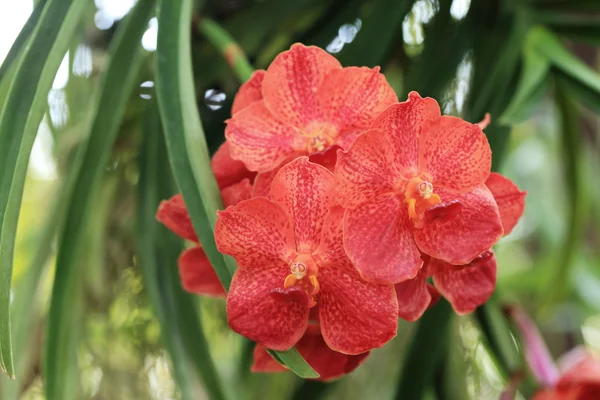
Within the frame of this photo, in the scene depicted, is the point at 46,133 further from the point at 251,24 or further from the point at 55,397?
the point at 55,397

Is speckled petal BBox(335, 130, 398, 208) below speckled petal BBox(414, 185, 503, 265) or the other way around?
the other way around

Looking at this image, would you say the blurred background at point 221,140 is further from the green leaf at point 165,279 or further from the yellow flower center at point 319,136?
the yellow flower center at point 319,136

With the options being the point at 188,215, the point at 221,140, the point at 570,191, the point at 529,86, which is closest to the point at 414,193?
the point at 188,215

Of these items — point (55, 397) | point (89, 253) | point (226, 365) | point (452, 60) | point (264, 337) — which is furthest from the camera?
point (226, 365)

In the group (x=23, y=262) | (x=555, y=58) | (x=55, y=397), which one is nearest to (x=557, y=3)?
(x=555, y=58)

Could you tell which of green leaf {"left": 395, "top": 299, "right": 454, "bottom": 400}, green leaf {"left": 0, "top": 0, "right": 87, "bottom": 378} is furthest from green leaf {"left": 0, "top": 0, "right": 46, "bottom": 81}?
green leaf {"left": 395, "top": 299, "right": 454, "bottom": 400}

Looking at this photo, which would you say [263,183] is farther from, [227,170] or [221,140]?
[221,140]

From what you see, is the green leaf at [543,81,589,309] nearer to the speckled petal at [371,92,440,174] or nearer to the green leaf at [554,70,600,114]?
the green leaf at [554,70,600,114]
